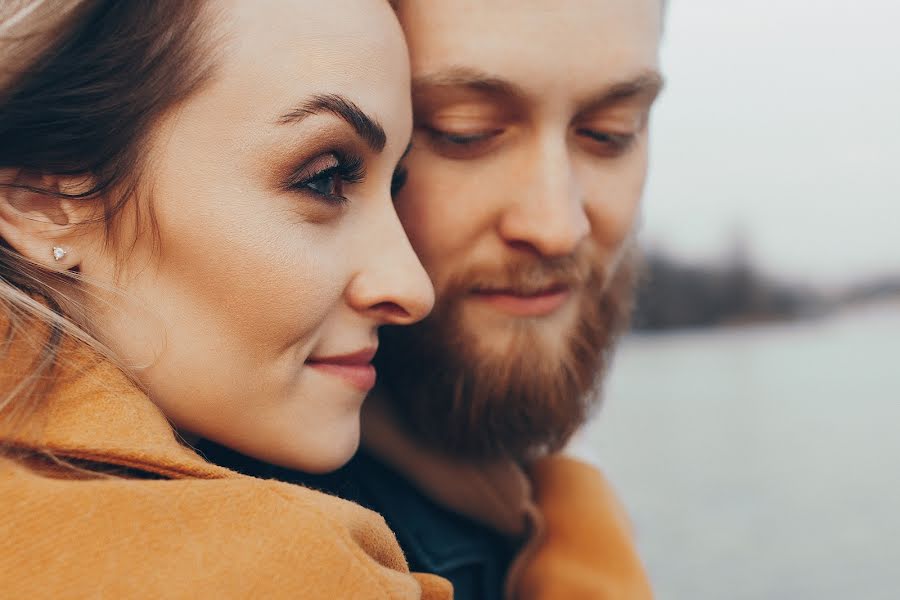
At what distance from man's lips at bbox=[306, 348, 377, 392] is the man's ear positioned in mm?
367

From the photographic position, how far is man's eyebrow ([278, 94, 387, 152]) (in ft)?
4.10

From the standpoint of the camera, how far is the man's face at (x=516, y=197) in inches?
65.5

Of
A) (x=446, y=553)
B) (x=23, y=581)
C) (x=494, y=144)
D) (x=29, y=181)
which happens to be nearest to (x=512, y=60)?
(x=494, y=144)

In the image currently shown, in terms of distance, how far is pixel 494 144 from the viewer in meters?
1.73

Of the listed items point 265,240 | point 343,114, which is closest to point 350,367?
point 265,240

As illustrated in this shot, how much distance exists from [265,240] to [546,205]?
615mm

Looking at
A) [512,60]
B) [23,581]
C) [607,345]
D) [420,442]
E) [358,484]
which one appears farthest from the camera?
[607,345]

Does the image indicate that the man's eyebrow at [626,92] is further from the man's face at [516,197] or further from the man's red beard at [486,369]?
the man's red beard at [486,369]

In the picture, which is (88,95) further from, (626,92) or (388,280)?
→ (626,92)

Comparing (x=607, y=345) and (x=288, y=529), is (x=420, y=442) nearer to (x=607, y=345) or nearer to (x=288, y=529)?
(x=607, y=345)

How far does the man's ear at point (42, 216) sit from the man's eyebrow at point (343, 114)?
0.97 ft

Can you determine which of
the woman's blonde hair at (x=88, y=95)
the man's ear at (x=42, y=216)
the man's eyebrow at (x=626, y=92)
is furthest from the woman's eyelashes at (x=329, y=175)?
the man's eyebrow at (x=626, y=92)

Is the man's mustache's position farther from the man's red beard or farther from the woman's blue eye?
the woman's blue eye

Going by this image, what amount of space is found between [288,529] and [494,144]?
92 cm
